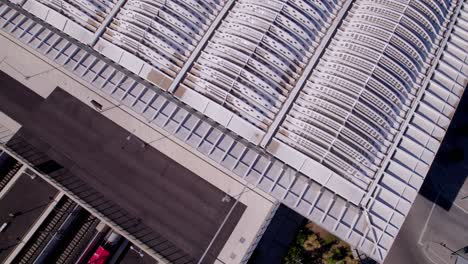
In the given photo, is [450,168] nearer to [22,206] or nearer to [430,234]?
[430,234]

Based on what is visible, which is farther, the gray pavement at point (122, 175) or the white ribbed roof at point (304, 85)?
the gray pavement at point (122, 175)

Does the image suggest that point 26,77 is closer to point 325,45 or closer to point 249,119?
point 249,119

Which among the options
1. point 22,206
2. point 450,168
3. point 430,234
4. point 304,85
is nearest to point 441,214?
point 430,234

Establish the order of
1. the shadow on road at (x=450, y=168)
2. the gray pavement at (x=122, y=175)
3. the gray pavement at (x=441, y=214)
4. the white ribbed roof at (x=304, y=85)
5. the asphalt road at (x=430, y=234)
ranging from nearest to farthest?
the white ribbed roof at (x=304, y=85) < the gray pavement at (x=122, y=175) < the asphalt road at (x=430, y=234) < the gray pavement at (x=441, y=214) < the shadow on road at (x=450, y=168)

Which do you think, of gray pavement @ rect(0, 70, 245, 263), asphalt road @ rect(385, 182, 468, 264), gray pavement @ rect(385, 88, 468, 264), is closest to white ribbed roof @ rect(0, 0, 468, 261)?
gray pavement @ rect(0, 70, 245, 263)

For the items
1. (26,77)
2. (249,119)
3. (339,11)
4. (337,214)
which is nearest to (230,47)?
(249,119)

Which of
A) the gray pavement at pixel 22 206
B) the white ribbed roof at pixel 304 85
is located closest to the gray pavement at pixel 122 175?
the gray pavement at pixel 22 206

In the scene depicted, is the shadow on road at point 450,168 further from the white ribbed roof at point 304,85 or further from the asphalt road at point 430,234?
the white ribbed roof at point 304,85
